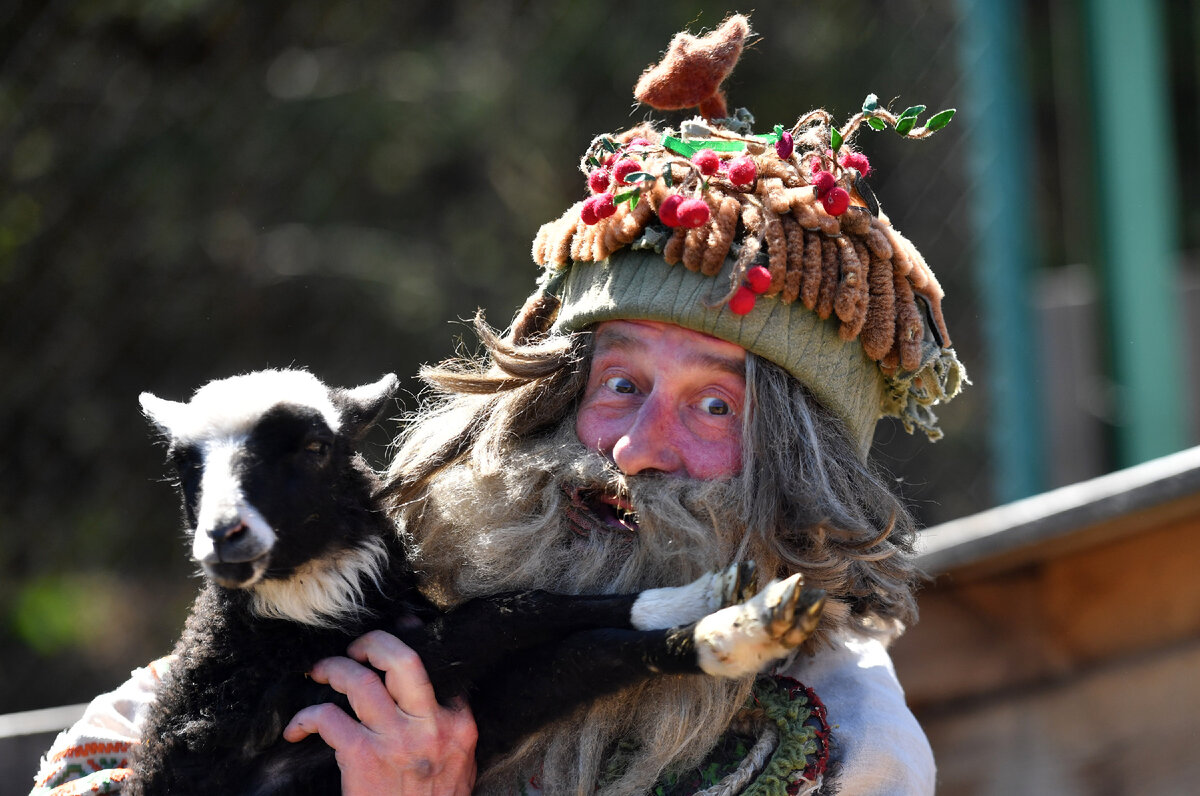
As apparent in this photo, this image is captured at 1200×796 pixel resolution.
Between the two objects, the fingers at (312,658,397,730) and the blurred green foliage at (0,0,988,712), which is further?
the blurred green foliage at (0,0,988,712)

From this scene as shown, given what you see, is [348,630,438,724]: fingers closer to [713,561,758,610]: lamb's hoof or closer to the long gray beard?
the long gray beard

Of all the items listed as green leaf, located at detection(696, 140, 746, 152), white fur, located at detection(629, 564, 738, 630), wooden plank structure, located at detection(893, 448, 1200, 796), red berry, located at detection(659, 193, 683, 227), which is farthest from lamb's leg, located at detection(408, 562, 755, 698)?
wooden plank structure, located at detection(893, 448, 1200, 796)

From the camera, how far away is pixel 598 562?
2.14 meters

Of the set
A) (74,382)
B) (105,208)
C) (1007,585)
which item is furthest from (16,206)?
(1007,585)

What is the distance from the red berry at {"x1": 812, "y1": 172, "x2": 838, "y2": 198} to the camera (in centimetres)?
220

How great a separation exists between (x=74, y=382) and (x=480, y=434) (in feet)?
11.6

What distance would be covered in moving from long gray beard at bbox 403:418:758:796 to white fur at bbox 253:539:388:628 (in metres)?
0.25

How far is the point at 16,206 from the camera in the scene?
5.06 m

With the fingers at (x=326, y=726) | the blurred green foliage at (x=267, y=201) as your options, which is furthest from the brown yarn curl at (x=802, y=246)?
the blurred green foliage at (x=267, y=201)

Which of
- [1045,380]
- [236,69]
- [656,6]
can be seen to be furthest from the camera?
[656,6]

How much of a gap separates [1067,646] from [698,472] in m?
1.75

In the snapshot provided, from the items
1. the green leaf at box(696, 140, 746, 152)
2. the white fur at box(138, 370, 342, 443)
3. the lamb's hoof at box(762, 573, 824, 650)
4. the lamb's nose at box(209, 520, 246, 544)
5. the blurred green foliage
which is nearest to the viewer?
the lamb's hoof at box(762, 573, 824, 650)

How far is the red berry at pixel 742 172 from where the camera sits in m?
2.20

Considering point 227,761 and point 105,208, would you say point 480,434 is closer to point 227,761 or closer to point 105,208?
point 227,761
